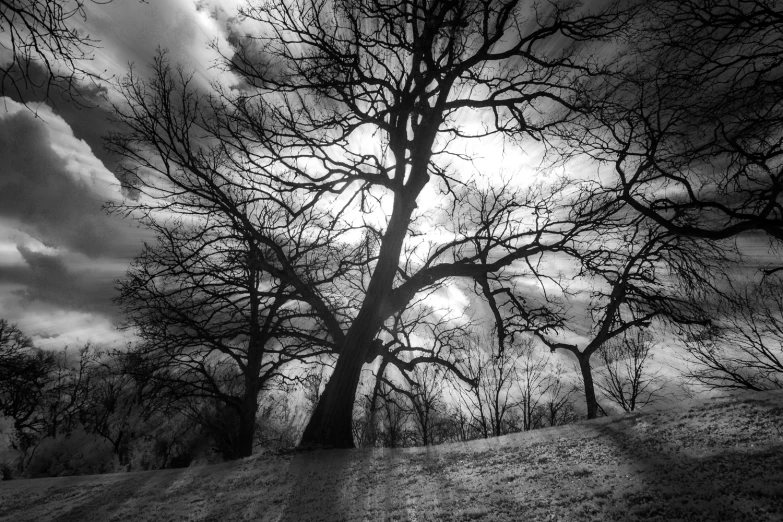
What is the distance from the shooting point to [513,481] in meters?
3.59

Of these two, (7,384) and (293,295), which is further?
(7,384)

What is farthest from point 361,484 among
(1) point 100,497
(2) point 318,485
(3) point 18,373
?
(3) point 18,373

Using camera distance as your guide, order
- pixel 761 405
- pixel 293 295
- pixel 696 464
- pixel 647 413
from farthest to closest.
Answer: pixel 293 295
pixel 647 413
pixel 761 405
pixel 696 464

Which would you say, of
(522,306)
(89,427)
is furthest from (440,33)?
(89,427)

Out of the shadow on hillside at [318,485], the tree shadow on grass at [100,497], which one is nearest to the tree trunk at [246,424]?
the tree shadow on grass at [100,497]

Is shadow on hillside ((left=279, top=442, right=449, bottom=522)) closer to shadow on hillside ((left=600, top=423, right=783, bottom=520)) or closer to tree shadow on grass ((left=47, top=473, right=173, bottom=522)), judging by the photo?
shadow on hillside ((left=600, top=423, right=783, bottom=520))

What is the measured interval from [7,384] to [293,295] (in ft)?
68.9

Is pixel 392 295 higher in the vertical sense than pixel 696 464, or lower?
higher

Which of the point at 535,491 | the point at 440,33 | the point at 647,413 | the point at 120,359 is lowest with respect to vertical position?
the point at 535,491

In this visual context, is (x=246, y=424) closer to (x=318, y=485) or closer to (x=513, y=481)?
(x=318, y=485)

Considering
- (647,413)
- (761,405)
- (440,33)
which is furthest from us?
(440,33)

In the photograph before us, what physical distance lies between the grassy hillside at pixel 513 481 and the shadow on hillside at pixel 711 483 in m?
0.01

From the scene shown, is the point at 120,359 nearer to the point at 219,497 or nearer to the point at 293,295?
the point at 293,295

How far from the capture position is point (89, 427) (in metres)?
37.8
